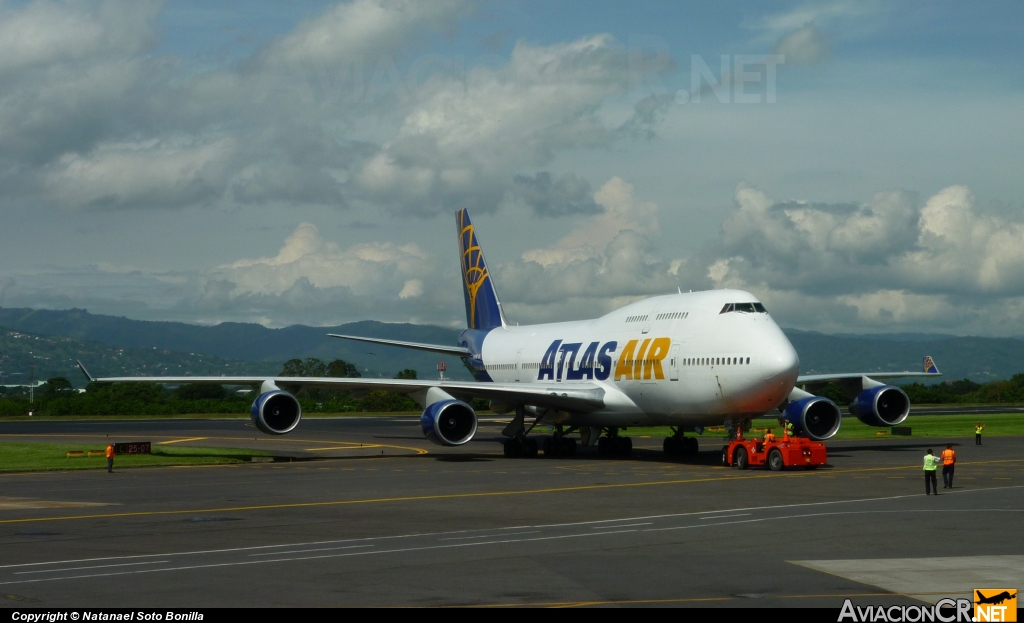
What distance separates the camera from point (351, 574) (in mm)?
16875

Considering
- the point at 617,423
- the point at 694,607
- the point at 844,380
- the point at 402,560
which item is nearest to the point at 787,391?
the point at 617,423

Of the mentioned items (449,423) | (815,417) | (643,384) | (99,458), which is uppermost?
(643,384)

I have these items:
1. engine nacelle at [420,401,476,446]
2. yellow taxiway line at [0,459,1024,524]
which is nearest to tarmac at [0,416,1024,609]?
yellow taxiway line at [0,459,1024,524]

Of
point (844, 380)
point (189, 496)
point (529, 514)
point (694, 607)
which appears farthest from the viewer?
point (844, 380)

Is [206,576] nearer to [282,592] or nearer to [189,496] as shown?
[282,592]

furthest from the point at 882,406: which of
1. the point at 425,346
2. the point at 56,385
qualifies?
the point at 56,385

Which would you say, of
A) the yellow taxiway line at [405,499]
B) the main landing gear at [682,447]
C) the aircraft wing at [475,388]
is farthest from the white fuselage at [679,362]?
the yellow taxiway line at [405,499]

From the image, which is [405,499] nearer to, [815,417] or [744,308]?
[744,308]

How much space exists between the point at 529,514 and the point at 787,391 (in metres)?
15.5

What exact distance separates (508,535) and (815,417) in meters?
25.0

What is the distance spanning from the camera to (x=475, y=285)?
6544 centimetres

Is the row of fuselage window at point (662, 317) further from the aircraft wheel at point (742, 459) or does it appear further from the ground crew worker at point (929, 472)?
the ground crew worker at point (929, 472)

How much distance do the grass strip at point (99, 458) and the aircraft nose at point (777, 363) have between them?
69.8 ft

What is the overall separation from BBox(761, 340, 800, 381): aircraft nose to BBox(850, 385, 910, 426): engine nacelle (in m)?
11.8
